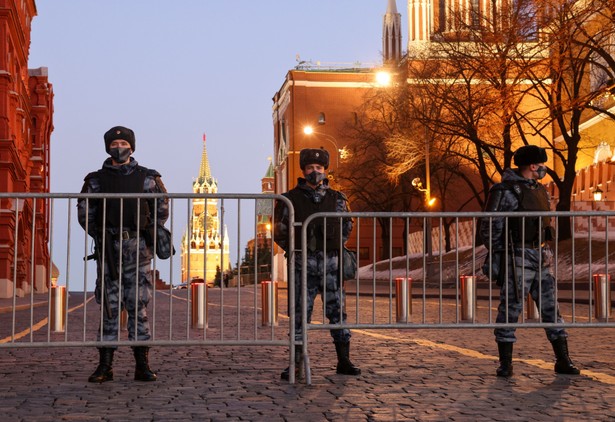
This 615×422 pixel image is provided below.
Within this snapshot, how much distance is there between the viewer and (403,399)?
8469 millimetres

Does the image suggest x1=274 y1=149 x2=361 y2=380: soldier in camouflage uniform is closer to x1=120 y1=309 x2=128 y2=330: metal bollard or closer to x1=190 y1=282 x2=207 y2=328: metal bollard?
x1=190 y1=282 x2=207 y2=328: metal bollard

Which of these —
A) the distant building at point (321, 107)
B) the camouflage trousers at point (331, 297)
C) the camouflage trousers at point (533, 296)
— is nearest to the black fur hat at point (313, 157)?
the camouflage trousers at point (331, 297)

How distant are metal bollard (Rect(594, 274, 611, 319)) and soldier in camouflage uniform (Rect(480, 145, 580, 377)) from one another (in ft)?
2.06

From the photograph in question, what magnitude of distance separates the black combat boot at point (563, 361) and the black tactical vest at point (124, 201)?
3406mm

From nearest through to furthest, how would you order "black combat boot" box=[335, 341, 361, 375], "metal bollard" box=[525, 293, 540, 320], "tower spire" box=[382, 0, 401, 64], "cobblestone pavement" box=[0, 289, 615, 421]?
"cobblestone pavement" box=[0, 289, 615, 421], "black combat boot" box=[335, 341, 361, 375], "metal bollard" box=[525, 293, 540, 320], "tower spire" box=[382, 0, 401, 64]

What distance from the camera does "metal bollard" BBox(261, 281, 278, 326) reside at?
10.4 metres

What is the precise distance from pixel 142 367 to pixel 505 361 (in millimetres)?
2797

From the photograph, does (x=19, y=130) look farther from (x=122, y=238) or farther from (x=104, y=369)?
(x=104, y=369)

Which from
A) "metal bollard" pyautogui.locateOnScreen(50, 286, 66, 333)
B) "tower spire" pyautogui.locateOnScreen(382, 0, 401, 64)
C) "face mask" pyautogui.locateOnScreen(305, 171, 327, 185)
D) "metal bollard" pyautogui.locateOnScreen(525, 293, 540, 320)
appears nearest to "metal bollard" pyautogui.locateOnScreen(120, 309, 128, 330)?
"metal bollard" pyautogui.locateOnScreen(50, 286, 66, 333)

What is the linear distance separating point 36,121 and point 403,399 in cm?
7159

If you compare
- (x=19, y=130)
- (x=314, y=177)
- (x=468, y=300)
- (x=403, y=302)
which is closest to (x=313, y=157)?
(x=314, y=177)

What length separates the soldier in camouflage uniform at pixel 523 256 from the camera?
10.2m

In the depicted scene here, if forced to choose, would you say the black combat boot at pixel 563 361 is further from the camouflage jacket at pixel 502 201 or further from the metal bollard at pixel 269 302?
the metal bollard at pixel 269 302

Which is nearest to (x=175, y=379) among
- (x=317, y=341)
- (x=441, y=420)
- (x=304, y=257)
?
(x=304, y=257)
